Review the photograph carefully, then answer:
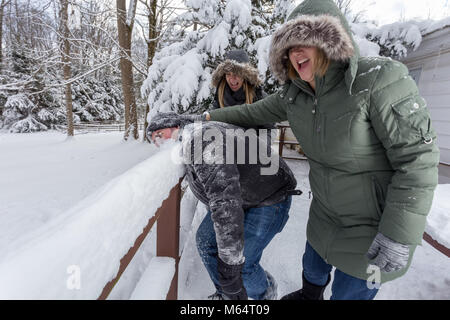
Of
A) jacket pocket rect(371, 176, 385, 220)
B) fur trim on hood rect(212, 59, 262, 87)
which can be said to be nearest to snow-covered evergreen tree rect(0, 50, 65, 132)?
fur trim on hood rect(212, 59, 262, 87)

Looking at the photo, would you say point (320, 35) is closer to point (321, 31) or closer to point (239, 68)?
point (321, 31)

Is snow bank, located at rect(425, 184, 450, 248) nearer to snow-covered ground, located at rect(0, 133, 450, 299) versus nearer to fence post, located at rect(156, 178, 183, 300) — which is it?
snow-covered ground, located at rect(0, 133, 450, 299)

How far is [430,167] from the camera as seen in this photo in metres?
0.92

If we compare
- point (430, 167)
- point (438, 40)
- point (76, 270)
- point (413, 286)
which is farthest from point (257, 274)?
point (438, 40)

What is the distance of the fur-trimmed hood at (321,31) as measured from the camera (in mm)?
1008

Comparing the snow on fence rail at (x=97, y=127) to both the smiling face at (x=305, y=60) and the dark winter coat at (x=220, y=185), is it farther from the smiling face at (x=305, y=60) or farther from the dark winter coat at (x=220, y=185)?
the smiling face at (x=305, y=60)

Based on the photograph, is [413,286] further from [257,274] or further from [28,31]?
[28,31]

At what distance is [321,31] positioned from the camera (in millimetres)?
1034

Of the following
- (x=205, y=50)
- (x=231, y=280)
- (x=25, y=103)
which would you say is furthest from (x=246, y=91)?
(x=25, y=103)

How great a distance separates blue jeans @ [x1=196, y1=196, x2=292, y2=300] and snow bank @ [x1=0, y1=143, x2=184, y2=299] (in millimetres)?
708

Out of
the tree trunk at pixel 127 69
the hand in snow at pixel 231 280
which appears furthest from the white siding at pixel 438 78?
the tree trunk at pixel 127 69

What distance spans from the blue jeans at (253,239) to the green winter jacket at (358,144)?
0.95ft

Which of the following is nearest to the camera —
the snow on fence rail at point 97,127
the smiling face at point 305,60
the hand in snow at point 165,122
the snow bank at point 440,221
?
the smiling face at point 305,60

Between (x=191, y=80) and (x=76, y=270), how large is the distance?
3895 mm
